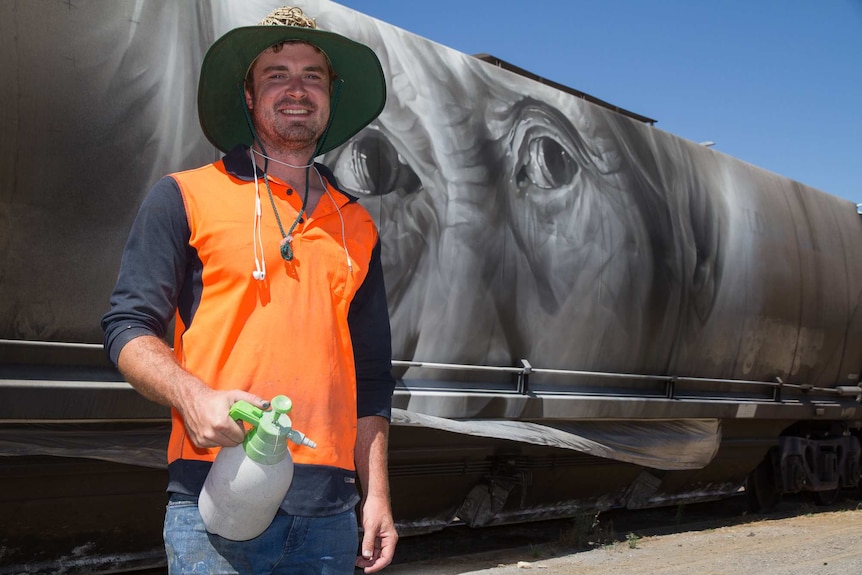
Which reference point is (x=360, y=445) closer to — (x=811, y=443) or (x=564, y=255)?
(x=564, y=255)

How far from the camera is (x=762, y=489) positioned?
10164 millimetres

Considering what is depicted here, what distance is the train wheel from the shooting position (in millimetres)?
10109

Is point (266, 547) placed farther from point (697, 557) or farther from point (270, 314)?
point (697, 557)

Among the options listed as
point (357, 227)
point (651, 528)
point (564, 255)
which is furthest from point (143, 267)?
point (651, 528)

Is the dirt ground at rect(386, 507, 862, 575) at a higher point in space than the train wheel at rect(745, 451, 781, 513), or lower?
higher

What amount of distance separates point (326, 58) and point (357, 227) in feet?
1.47

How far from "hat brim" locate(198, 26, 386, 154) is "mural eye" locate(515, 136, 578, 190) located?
398 centimetres

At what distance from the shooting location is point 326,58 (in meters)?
2.42

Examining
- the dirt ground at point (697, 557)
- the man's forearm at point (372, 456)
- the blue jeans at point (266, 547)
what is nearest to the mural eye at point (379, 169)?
the dirt ground at point (697, 557)

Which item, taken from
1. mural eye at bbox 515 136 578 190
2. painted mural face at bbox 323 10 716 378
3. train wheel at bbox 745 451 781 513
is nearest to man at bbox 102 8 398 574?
painted mural face at bbox 323 10 716 378

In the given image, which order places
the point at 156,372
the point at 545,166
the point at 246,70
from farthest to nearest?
1. the point at 545,166
2. the point at 246,70
3. the point at 156,372

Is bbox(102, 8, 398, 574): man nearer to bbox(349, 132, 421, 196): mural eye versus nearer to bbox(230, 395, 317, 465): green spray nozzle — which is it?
bbox(230, 395, 317, 465): green spray nozzle

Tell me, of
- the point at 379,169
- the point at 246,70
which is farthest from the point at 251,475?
the point at 379,169

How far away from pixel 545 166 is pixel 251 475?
17.3 ft
